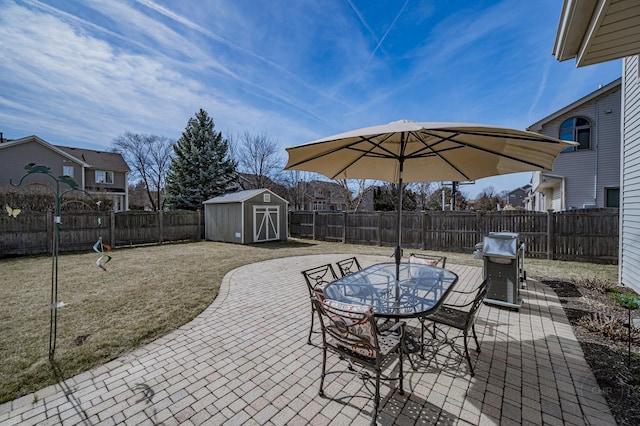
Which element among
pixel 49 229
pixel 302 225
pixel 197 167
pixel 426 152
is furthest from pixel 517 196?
pixel 49 229

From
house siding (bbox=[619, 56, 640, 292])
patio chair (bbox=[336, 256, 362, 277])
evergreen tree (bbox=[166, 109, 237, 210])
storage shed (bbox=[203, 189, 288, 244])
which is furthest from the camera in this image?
evergreen tree (bbox=[166, 109, 237, 210])

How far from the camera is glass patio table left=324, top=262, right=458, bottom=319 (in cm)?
233

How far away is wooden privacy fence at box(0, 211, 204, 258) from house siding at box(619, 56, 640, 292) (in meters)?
A: 11.9

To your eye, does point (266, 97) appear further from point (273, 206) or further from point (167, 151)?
point (167, 151)

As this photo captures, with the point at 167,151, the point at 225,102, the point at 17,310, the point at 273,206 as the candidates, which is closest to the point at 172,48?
the point at 225,102

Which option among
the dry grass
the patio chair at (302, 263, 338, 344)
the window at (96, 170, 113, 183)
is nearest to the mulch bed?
the dry grass

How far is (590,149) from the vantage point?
425 inches

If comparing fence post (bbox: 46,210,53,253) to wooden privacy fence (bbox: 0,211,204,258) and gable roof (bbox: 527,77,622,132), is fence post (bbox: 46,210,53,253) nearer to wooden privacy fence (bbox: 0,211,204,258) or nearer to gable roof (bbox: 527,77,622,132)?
wooden privacy fence (bbox: 0,211,204,258)

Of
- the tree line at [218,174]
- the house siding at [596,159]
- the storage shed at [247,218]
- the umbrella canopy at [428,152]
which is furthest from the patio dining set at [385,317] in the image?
the tree line at [218,174]

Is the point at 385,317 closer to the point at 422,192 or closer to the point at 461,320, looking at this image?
the point at 461,320

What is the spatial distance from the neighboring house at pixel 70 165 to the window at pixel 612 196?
85.0 feet

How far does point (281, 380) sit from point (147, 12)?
7065mm

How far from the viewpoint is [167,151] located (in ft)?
89.5

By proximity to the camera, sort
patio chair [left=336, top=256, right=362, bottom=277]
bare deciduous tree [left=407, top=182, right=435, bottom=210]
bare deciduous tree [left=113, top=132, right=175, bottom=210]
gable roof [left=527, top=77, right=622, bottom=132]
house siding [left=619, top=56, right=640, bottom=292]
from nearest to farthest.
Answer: patio chair [left=336, top=256, right=362, bottom=277] → house siding [left=619, top=56, right=640, bottom=292] → gable roof [left=527, top=77, right=622, bottom=132] → bare deciduous tree [left=407, top=182, right=435, bottom=210] → bare deciduous tree [left=113, top=132, right=175, bottom=210]
